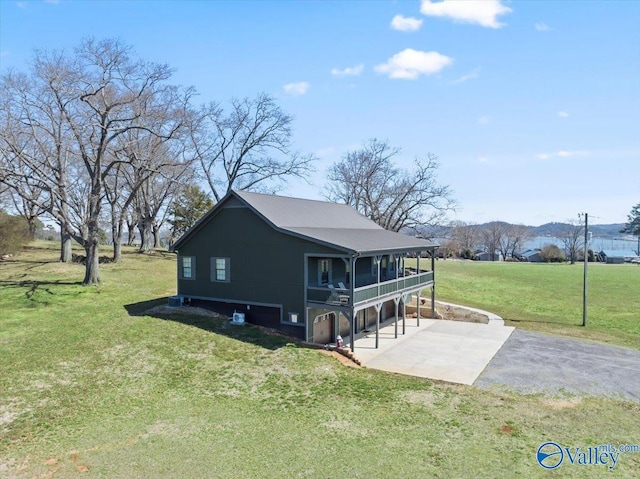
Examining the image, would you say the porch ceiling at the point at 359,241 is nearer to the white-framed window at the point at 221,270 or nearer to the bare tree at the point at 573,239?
the white-framed window at the point at 221,270

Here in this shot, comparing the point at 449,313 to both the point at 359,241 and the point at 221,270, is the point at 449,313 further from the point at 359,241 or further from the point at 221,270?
the point at 221,270

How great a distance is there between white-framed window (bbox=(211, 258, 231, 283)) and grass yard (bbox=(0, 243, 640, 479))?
306 cm

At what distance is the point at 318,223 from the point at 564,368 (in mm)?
13470

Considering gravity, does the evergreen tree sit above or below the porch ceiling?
above

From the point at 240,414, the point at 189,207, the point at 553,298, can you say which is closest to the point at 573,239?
the point at 553,298

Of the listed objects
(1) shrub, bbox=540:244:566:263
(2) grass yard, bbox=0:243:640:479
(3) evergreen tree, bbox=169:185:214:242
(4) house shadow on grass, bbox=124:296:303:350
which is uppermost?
(3) evergreen tree, bbox=169:185:214:242

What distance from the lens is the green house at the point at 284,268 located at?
1903 centimetres

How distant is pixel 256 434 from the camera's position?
37.1 ft

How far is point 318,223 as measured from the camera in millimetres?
23797

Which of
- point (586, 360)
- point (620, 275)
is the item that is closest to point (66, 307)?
point (586, 360)

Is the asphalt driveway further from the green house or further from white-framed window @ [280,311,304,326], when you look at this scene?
white-framed window @ [280,311,304,326]

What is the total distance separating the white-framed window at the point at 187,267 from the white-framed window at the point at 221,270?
1477mm

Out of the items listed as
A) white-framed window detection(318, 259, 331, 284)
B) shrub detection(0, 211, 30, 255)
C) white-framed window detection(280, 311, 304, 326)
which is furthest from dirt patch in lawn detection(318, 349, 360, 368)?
shrub detection(0, 211, 30, 255)

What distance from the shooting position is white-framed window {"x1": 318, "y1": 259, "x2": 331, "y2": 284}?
20094 mm
